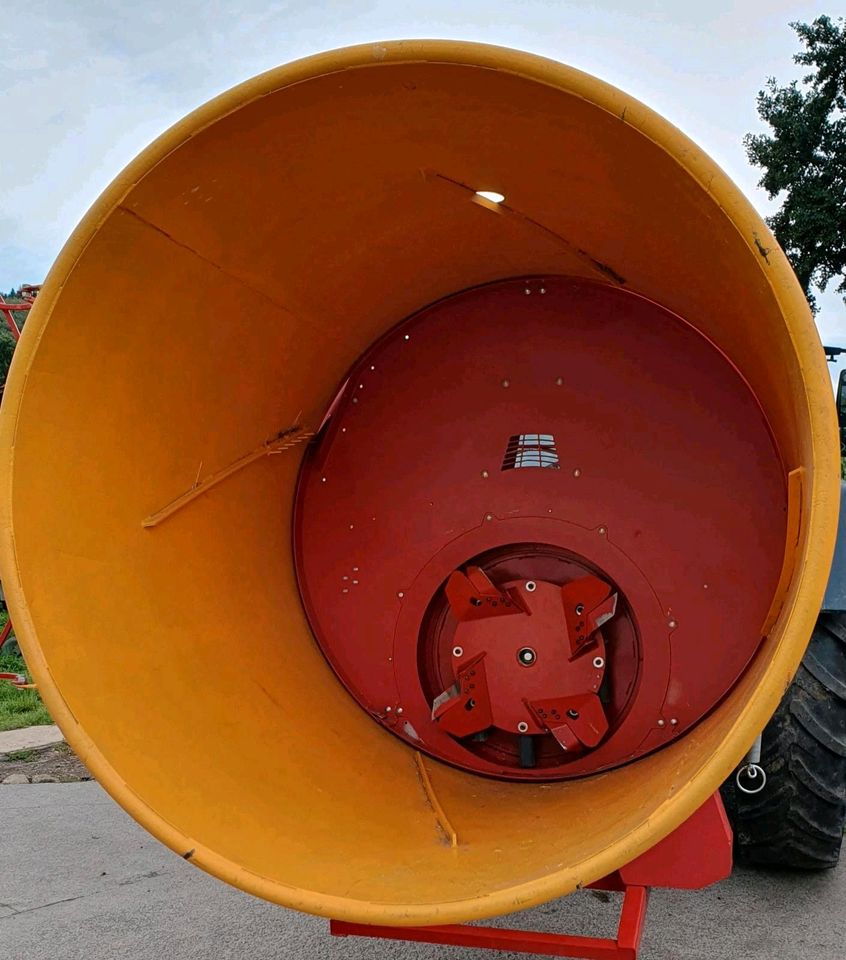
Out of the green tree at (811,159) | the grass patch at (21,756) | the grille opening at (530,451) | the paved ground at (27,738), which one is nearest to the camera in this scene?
the grille opening at (530,451)

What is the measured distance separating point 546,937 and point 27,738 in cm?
432

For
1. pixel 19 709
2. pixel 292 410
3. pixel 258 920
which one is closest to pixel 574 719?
pixel 292 410

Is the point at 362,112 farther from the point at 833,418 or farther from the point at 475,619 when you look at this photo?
the point at 475,619

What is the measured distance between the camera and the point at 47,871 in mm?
2982

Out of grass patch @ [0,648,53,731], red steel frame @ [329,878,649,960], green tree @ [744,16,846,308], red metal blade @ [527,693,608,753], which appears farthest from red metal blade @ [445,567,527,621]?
green tree @ [744,16,846,308]

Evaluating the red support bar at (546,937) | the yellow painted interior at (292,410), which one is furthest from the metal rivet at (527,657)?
the red support bar at (546,937)

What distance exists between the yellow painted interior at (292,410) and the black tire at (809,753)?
44 centimetres

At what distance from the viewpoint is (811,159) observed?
17531mm

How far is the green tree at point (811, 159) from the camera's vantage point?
16750 mm

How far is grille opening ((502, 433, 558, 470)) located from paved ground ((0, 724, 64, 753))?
11.4 ft

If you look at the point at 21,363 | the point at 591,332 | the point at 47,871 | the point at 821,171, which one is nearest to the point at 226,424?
the point at 21,363

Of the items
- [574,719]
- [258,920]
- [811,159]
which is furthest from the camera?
[811,159]

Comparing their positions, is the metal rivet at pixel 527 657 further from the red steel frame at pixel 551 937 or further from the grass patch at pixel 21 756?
the grass patch at pixel 21 756

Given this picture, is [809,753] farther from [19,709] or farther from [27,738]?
[19,709]
